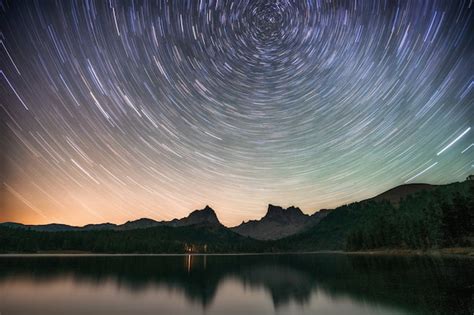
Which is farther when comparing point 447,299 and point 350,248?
point 350,248

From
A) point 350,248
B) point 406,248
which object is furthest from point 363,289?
point 350,248

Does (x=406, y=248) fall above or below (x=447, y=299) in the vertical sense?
above

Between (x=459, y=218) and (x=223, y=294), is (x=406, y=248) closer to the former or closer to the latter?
(x=459, y=218)

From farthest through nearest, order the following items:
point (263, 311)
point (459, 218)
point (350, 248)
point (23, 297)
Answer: point (350, 248), point (459, 218), point (23, 297), point (263, 311)

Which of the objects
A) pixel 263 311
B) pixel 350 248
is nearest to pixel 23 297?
pixel 263 311

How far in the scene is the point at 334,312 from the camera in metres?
22.2

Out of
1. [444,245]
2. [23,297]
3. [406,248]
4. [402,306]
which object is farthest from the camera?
[406,248]

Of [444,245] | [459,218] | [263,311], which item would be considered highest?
[459,218]

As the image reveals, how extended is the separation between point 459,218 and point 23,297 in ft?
344

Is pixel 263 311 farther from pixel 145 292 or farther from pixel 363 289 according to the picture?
pixel 145 292

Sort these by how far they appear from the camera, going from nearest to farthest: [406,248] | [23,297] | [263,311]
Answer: [263,311], [23,297], [406,248]

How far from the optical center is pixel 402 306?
21.5 meters

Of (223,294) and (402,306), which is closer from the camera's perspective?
(402,306)

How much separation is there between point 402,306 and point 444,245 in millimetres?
96345
